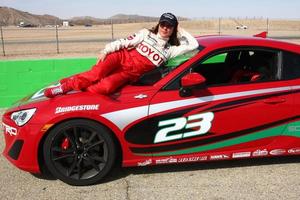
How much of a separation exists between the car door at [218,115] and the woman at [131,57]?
0.39 metres

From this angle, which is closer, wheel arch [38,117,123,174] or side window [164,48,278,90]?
wheel arch [38,117,123,174]

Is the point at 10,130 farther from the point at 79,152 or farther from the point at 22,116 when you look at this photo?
the point at 79,152

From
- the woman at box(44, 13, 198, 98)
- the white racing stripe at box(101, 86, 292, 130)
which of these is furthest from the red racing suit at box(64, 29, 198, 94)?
the white racing stripe at box(101, 86, 292, 130)

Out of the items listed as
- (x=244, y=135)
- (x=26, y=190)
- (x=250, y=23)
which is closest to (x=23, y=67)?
(x=26, y=190)

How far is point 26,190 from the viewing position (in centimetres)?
407

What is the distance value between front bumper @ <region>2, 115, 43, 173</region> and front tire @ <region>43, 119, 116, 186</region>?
0.34 ft

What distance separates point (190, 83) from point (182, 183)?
1.00 meters

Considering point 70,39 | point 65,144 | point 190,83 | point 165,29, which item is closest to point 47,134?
point 65,144

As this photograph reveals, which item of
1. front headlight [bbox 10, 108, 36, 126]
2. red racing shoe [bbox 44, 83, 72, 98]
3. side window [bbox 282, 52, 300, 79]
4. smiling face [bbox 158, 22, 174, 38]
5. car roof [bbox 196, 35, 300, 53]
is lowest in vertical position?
front headlight [bbox 10, 108, 36, 126]

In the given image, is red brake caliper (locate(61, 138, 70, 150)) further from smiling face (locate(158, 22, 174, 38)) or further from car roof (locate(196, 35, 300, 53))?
car roof (locate(196, 35, 300, 53))

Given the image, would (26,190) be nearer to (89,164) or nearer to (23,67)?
(89,164)

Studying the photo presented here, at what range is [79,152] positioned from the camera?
412cm

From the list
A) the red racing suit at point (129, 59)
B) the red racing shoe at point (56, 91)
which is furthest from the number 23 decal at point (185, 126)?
the red racing shoe at point (56, 91)

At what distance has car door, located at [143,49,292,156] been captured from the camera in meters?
4.09
